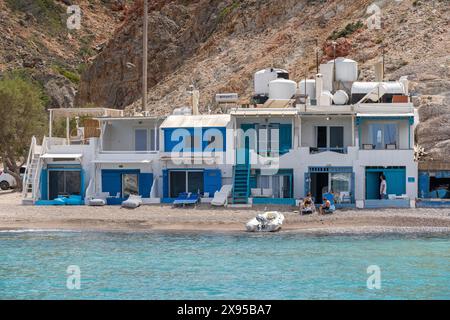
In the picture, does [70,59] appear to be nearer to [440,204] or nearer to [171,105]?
[171,105]

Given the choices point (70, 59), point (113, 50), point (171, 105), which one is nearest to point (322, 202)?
point (171, 105)

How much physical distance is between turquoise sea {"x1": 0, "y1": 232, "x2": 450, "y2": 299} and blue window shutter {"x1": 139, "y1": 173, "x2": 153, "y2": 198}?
797 cm

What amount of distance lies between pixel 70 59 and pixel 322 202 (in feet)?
290

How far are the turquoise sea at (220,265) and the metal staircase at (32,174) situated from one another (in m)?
7.46

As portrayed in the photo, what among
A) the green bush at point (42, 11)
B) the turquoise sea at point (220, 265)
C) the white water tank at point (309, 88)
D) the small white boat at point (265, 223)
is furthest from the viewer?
the green bush at point (42, 11)

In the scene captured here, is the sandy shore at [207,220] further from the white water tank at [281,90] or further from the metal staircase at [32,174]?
the white water tank at [281,90]

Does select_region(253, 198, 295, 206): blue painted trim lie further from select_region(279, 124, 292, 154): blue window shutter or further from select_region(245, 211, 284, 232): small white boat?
select_region(245, 211, 284, 232): small white boat

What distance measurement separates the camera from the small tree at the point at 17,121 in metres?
59.1

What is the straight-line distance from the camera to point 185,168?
49.8 meters

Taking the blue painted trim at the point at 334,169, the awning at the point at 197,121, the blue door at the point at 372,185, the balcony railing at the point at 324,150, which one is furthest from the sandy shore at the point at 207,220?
the awning at the point at 197,121

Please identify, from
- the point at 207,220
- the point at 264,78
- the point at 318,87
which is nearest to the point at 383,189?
the point at 318,87

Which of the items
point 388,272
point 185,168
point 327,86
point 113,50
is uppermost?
point 113,50

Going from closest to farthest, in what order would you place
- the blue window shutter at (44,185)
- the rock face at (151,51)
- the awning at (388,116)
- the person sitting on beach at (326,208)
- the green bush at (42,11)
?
1. the person sitting on beach at (326,208)
2. the awning at (388,116)
3. the blue window shutter at (44,185)
4. the rock face at (151,51)
5. the green bush at (42,11)

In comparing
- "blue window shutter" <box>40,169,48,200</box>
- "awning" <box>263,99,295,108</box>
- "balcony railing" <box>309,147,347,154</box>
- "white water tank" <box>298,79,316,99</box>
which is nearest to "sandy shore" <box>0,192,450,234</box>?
"blue window shutter" <box>40,169,48,200</box>
